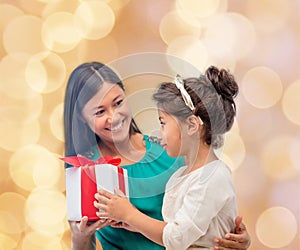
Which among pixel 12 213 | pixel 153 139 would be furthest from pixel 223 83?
pixel 12 213

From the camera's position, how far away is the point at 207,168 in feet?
2.96

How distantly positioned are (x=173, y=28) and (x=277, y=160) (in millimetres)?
434

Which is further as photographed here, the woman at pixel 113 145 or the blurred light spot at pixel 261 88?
the blurred light spot at pixel 261 88

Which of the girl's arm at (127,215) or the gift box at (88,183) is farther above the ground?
the gift box at (88,183)

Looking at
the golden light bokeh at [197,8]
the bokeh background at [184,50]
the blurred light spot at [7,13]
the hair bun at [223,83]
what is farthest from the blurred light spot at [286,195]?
the blurred light spot at [7,13]

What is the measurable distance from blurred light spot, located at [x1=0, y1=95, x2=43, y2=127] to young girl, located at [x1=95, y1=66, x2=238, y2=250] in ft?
2.00

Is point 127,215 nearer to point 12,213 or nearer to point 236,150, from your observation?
point 236,150

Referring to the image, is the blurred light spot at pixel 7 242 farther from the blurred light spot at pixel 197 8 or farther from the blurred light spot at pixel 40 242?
the blurred light spot at pixel 197 8

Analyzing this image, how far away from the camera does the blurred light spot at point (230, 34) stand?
4.73 ft

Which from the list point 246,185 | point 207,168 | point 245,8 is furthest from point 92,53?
point 207,168

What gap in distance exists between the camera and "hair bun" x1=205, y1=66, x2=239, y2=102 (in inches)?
36.9

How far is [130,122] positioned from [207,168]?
0.61 feet

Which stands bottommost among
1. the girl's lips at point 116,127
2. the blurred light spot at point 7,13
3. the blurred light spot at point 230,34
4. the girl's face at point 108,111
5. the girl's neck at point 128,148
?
the girl's neck at point 128,148

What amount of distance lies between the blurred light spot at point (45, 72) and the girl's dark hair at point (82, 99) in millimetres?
415
